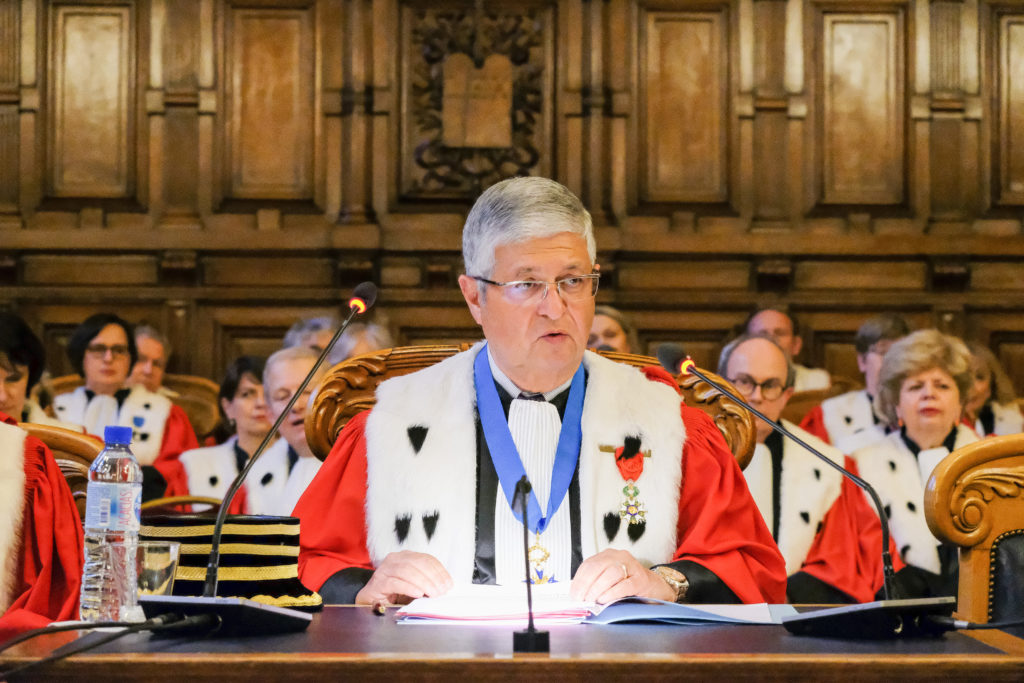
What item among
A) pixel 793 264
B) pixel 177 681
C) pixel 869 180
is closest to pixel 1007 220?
pixel 869 180

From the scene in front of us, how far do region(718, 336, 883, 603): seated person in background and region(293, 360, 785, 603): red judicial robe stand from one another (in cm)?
155

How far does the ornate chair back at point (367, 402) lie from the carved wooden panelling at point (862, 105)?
207 inches

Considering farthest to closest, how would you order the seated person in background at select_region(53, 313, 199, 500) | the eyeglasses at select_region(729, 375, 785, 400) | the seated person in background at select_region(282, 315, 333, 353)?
the seated person in background at select_region(53, 313, 199, 500), the seated person in background at select_region(282, 315, 333, 353), the eyeglasses at select_region(729, 375, 785, 400)

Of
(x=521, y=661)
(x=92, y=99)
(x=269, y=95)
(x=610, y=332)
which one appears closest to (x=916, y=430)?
(x=610, y=332)

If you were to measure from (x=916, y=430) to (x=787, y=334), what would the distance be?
2339mm

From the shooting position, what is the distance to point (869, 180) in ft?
26.1

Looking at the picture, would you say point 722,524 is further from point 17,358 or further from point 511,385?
point 17,358

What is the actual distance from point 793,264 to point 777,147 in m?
0.73

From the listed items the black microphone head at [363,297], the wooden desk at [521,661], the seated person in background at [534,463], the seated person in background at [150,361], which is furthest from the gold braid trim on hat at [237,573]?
the seated person in background at [150,361]

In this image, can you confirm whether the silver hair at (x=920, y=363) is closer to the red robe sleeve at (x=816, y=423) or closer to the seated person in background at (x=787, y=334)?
the red robe sleeve at (x=816, y=423)

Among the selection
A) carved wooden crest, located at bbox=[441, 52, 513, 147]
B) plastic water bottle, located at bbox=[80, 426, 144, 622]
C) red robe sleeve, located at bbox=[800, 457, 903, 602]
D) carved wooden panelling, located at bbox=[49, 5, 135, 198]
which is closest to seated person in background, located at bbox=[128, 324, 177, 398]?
carved wooden panelling, located at bbox=[49, 5, 135, 198]

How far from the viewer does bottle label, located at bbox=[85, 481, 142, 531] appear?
A: 2209mm

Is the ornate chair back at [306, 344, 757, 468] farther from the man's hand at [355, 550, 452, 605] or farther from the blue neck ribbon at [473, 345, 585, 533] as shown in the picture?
the man's hand at [355, 550, 452, 605]

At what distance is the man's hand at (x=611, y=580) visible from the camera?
7.36ft
